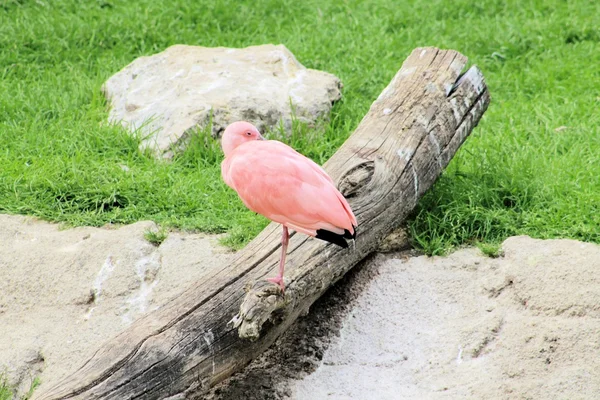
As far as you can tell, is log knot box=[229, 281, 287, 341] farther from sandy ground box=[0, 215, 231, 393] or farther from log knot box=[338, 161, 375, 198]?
log knot box=[338, 161, 375, 198]

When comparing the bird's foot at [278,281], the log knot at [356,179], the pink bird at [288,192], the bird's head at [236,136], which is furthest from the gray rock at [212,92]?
the bird's foot at [278,281]

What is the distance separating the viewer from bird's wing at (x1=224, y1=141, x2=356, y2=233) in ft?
11.8

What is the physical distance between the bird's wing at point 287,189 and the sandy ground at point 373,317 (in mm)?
850

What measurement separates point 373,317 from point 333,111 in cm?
239

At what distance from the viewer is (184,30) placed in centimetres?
791

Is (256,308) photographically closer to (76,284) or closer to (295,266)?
(295,266)

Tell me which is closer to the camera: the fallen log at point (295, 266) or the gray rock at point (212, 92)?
the fallen log at point (295, 266)

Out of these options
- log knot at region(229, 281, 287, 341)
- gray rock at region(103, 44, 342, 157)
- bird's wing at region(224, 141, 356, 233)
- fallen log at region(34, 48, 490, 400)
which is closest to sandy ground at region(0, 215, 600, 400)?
fallen log at region(34, 48, 490, 400)

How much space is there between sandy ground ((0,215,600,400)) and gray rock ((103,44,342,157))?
123cm

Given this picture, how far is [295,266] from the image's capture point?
3.94 m

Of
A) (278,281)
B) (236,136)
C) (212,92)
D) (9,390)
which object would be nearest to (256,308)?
(278,281)

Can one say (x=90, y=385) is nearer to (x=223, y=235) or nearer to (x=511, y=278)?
(x=223, y=235)

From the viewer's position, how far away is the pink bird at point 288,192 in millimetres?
3590

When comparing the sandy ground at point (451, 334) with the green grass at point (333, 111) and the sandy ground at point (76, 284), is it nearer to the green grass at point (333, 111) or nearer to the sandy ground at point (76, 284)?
the green grass at point (333, 111)
